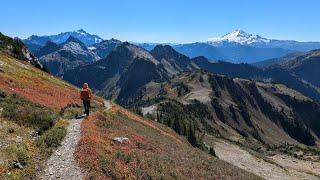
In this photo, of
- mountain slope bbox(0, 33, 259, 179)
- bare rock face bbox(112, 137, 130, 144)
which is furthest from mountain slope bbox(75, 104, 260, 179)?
bare rock face bbox(112, 137, 130, 144)

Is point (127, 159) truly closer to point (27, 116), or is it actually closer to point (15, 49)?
point (27, 116)

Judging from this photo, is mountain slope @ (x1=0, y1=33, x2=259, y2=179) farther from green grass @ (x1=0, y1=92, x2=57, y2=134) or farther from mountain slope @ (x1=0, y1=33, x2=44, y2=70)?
mountain slope @ (x1=0, y1=33, x2=44, y2=70)

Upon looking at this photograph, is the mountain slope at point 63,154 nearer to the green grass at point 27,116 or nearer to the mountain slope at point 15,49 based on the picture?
the green grass at point 27,116

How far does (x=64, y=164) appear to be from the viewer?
3212 cm

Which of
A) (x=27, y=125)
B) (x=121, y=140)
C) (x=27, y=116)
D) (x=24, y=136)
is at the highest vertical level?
(x=27, y=116)

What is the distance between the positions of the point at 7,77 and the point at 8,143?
30.6 meters

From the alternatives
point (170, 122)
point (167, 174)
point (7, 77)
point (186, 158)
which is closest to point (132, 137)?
point (186, 158)

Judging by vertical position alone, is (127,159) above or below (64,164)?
below

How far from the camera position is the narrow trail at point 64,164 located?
30094 millimetres

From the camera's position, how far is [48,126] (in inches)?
1629

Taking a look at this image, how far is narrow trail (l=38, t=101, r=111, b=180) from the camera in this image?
30.1 metres

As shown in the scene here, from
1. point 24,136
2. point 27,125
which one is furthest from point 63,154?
point 27,125

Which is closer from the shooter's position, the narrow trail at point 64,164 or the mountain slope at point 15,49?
the narrow trail at point 64,164

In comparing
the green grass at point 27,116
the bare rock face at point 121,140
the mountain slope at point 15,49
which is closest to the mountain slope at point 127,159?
the bare rock face at point 121,140
